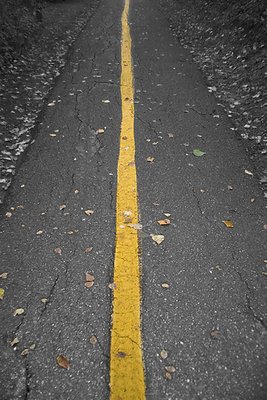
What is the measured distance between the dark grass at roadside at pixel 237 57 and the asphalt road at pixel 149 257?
22cm

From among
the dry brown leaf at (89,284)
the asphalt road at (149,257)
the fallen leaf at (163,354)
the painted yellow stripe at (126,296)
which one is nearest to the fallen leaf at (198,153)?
the asphalt road at (149,257)

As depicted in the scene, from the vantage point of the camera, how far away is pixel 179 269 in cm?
262

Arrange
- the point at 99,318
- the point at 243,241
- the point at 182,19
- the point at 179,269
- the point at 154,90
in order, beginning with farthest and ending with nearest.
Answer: the point at 182,19
the point at 154,90
the point at 243,241
the point at 179,269
the point at 99,318

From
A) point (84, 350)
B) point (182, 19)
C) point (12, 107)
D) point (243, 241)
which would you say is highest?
point (182, 19)

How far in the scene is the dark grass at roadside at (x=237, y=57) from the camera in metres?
4.34

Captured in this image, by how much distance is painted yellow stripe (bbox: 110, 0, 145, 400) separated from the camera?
1949mm

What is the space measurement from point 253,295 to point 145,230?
3.43ft

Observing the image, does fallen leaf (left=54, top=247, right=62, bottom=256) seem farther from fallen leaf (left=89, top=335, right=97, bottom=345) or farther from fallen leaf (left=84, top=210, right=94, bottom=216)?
fallen leaf (left=89, top=335, right=97, bottom=345)

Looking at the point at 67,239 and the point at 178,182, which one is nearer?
the point at 67,239

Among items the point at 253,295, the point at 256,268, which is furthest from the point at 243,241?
the point at 253,295

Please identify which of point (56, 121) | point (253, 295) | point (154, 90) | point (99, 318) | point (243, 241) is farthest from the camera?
point (154, 90)

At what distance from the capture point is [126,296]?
7.90ft

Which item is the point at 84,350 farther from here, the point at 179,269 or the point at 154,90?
the point at 154,90

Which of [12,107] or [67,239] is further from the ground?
[12,107]
